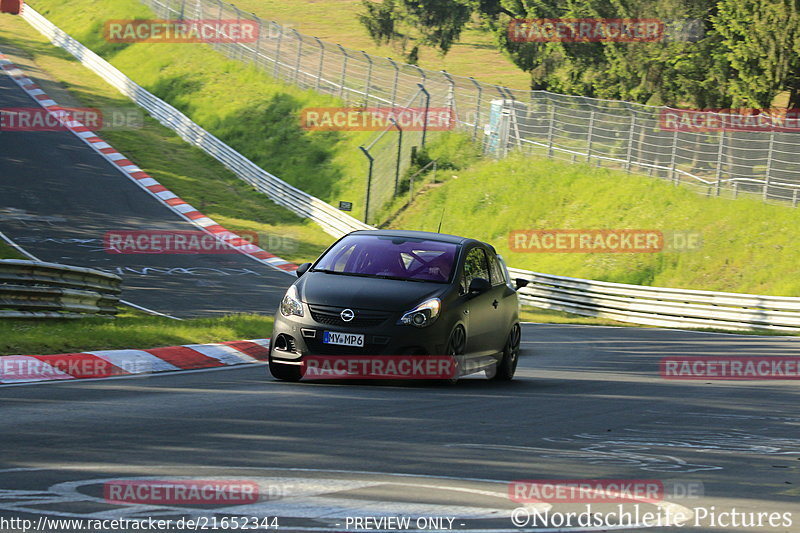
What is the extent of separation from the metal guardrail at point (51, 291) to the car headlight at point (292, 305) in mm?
5047

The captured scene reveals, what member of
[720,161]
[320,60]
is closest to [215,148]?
[320,60]

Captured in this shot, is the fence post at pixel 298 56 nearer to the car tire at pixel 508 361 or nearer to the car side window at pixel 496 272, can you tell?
the car side window at pixel 496 272

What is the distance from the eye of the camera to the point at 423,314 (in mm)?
10656

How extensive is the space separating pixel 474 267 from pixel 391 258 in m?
1.02

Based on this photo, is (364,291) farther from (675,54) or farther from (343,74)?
(343,74)

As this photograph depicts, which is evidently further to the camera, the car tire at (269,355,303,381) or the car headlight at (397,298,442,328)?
the car tire at (269,355,303,381)

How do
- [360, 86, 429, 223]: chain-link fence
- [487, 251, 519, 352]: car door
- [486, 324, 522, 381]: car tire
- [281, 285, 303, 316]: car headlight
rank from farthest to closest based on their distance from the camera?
[360, 86, 429, 223]: chain-link fence → [486, 324, 522, 381]: car tire → [487, 251, 519, 352]: car door → [281, 285, 303, 316]: car headlight

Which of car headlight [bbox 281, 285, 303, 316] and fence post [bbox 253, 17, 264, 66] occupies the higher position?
car headlight [bbox 281, 285, 303, 316]

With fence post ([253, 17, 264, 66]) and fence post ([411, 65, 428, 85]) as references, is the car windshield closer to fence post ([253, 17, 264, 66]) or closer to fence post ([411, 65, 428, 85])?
fence post ([411, 65, 428, 85])

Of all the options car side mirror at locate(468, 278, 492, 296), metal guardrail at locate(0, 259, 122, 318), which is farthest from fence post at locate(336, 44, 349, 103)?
car side mirror at locate(468, 278, 492, 296)

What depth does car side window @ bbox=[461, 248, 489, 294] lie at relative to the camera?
38.2ft

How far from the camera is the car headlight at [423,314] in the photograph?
10.6m

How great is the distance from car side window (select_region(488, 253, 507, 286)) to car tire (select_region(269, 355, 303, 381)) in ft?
8.84

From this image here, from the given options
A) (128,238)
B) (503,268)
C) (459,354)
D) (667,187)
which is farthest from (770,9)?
(459,354)
